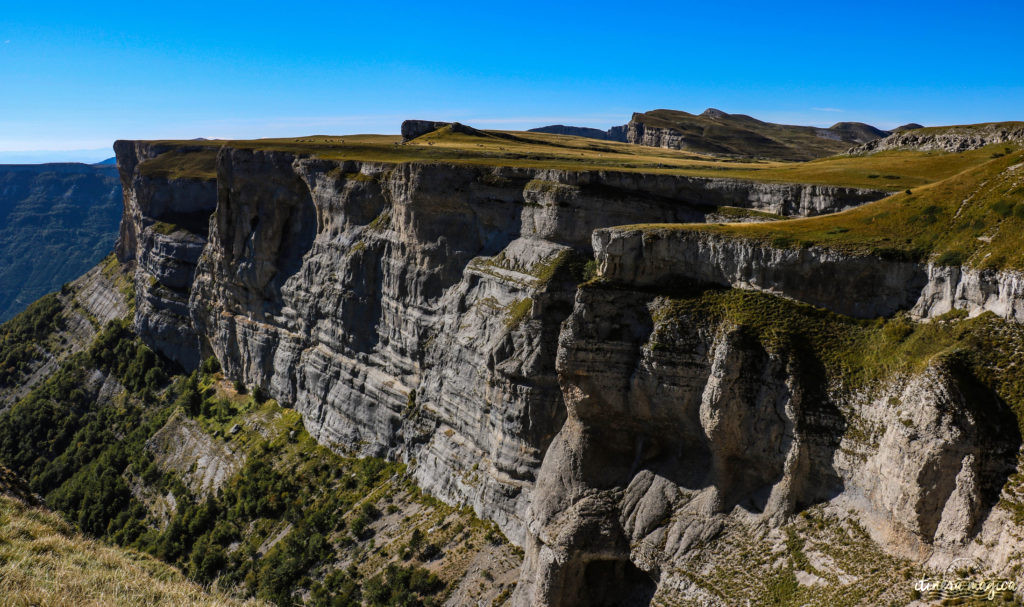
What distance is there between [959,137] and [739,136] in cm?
9364

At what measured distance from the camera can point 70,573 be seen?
15844 millimetres

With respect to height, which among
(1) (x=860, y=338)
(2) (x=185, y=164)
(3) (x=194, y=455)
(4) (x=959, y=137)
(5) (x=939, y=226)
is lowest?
(3) (x=194, y=455)

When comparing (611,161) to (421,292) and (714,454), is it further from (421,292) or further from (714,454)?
(714,454)

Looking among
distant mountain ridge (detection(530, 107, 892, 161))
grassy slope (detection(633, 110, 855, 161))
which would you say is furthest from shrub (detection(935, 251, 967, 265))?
grassy slope (detection(633, 110, 855, 161))

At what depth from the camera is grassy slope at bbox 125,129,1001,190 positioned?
44.6m

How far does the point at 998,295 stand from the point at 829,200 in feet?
51.4

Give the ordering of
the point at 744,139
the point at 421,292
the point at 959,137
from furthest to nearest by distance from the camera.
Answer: the point at 744,139
the point at 421,292
the point at 959,137

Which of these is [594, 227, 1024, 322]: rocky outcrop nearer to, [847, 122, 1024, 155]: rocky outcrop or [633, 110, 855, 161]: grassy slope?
[847, 122, 1024, 155]: rocky outcrop

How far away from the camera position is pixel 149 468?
234 ft

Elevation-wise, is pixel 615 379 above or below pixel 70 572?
below

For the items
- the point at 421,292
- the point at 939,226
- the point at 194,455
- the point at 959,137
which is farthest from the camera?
the point at 194,455

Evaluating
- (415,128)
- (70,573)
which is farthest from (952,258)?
(415,128)

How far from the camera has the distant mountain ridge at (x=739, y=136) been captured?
12444cm

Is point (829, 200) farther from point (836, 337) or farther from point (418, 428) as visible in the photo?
point (418, 428)
